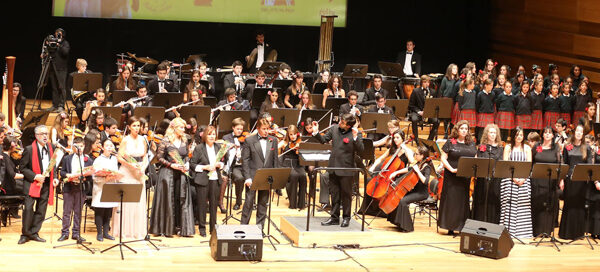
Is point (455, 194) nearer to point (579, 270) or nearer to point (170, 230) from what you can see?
point (579, 270)

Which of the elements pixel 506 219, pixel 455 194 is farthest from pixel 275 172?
pixel 506 219

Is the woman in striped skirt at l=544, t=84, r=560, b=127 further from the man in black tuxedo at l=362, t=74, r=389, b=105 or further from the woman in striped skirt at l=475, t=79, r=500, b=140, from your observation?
the man in black tuxedo at l=362, t=74, r=389, b=105

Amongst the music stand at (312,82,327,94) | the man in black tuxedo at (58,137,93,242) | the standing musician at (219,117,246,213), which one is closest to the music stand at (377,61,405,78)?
the music stand at (312,82,327,94)

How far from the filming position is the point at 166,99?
1235cm

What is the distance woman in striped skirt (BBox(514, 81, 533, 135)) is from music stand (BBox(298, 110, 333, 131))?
3812 millimetres

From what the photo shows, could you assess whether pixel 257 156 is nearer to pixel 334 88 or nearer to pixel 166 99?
pixel 166 99

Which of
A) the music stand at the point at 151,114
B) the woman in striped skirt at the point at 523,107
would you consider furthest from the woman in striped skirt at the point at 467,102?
the music stand at the point at 151,114

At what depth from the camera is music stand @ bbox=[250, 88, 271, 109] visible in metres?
13.0

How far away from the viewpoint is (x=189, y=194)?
9.40 metres

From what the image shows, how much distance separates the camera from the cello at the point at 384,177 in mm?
9930

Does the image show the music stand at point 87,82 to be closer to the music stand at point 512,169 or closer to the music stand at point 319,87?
the music stand at point 319,87

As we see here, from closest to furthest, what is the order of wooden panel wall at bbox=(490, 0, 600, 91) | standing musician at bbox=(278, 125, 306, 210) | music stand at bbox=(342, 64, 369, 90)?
1. standing musician at bbox=(278, 125, 306, 210)
2. music stand at bbox=(342, 64, 369, 90)
3. wooden panel wall at bbox=(490, 0, 600, 91)

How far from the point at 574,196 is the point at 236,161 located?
3958 mm

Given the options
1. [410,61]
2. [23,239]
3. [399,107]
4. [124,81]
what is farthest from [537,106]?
[23,239]
